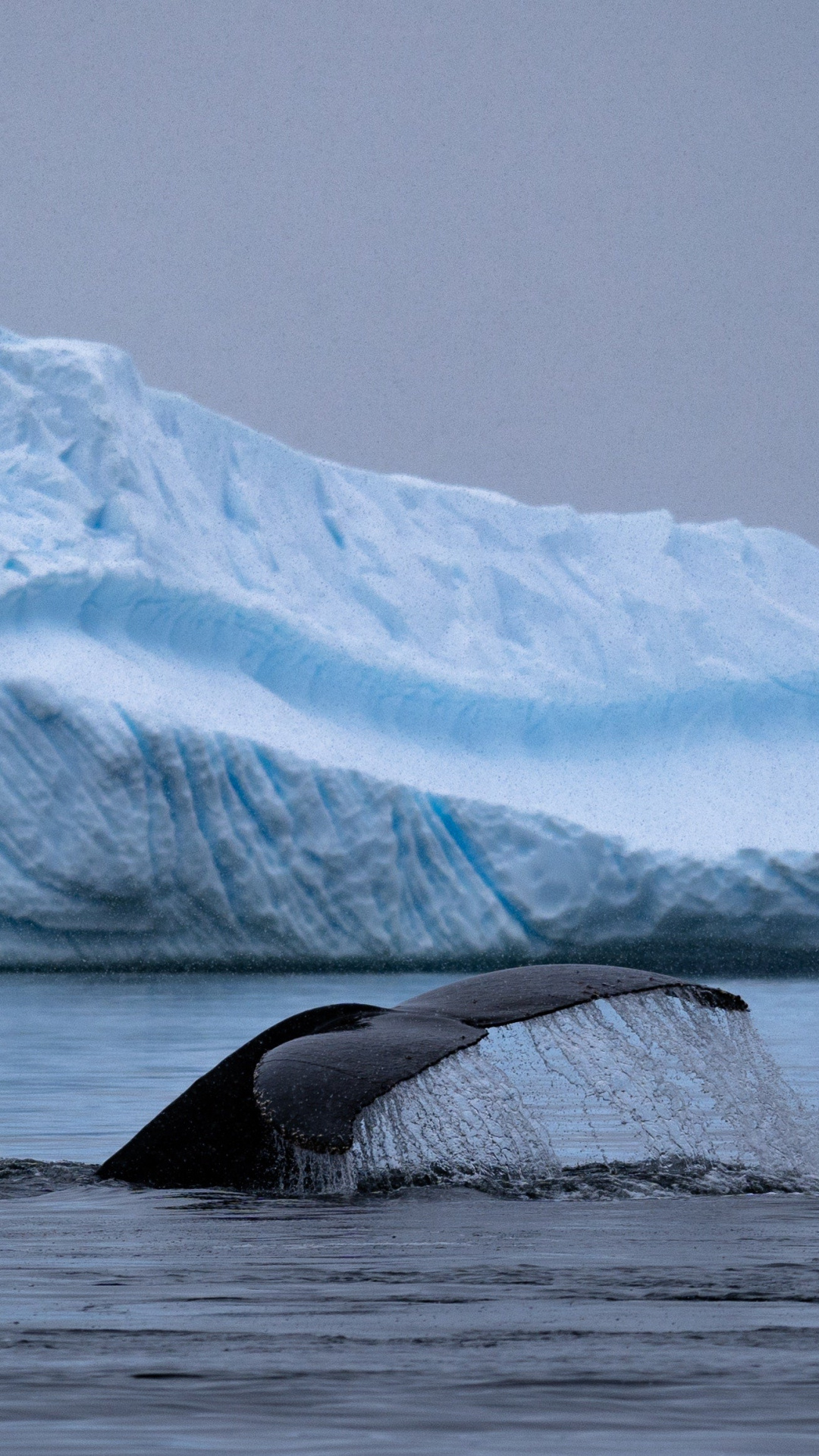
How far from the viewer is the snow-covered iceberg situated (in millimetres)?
22188

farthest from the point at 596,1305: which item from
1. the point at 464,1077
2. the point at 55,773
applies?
the point at 55,773

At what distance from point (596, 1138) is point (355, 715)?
62.5 ft

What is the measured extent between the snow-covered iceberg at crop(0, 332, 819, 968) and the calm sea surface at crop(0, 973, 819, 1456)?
1594 cm

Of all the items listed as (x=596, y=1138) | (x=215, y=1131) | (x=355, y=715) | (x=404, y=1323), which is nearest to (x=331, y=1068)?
(x=215, y=1131)

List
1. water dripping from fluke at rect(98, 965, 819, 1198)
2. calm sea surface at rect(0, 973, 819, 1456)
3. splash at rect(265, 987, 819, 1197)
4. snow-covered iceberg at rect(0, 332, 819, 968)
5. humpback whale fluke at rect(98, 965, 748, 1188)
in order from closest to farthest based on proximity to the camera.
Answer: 1. calm sea surface at rect(0, 973, 819, 1456)
2. humpback whale fluke at rect(98, 965, 748, 1188)
3. water dripping from fluke at rect(98, 965, 819, 1198)
4. splash at rect(265, 987, 819, 1197)
5. snow-covered iceberg at rect(0, 332, 819, 968)

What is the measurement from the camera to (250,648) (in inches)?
1012

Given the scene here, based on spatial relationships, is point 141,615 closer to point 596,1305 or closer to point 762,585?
point 762,585

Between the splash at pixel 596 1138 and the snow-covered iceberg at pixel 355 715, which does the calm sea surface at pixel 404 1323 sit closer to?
the splash at pixel 596 1138

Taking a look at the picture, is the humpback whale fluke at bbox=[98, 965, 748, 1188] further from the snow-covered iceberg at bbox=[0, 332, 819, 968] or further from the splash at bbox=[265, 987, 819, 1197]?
the snow-covered iceberg at bbox=[0, 332, 819, 968]

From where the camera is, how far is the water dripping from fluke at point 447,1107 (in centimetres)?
457

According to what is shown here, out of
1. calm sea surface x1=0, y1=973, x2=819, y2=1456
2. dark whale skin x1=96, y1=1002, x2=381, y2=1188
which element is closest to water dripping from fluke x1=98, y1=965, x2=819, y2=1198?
dark whale skin x1=96, y1=1002, x2=381, y2=1188

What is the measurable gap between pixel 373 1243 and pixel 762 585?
27606 mm

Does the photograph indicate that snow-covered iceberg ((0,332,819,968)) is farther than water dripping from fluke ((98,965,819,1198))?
Yes

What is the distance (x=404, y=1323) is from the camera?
3.46 metres
